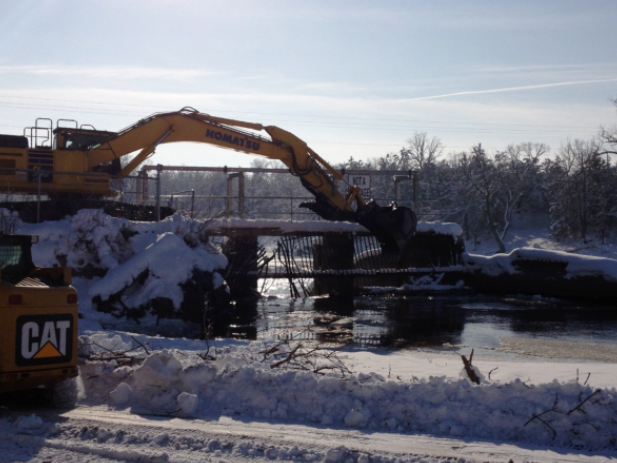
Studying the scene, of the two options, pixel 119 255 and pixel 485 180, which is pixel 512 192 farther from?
pixel 119 255

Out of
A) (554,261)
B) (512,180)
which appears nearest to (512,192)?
(512,180)

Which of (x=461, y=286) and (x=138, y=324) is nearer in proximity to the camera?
(x=138, y=324)

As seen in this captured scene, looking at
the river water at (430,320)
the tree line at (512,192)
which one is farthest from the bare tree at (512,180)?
the river water at (430,320)

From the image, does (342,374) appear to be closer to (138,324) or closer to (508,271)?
(138,324)

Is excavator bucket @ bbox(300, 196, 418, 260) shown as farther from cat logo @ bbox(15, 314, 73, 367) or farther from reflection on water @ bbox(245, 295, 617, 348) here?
cat logo @ bbox(15, 314, 73, 367)

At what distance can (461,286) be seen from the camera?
23125mm

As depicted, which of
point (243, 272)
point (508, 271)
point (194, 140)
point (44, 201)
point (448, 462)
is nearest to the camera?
point (448, 462)

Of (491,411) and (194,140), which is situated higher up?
(194,140)

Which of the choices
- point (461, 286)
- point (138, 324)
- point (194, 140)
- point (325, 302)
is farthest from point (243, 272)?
point (461, 286)

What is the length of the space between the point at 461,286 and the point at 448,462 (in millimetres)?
18134

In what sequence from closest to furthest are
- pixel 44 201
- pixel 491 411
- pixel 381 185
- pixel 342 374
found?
pixel 491 411, pixel 342 374, pixel 44 201, pixel 381 185

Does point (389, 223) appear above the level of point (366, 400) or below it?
above

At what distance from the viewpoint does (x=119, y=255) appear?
15.8 metres

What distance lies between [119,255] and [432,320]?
25.9 feet
